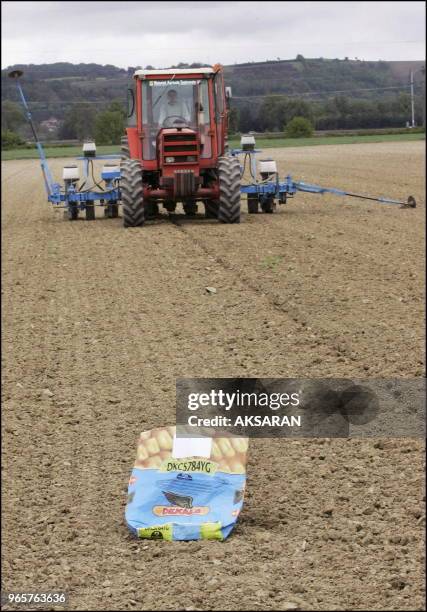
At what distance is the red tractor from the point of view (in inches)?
607

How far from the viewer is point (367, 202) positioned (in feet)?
61.8

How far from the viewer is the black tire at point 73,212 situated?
17594mm

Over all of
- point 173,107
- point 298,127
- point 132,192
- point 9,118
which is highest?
point 9,118

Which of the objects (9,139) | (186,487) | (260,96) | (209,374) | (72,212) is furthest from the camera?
(9,139)

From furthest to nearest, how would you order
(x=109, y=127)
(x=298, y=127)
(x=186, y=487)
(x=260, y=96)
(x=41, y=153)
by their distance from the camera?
(x=41, y=153), (x=298, y=127), (x=109, y=127), (x=260, y=96), (x=186, y=487)

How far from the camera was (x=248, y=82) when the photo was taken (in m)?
15.4

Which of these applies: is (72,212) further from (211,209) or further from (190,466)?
(190,466)

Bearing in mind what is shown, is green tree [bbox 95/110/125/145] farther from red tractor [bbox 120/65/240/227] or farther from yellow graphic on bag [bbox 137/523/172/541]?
yellow graphic on bag [bbox 137/523/172/541]

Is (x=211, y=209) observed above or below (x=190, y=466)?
above

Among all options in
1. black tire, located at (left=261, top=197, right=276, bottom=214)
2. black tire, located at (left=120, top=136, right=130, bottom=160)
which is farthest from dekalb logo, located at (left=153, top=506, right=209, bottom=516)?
black tire, located at (left=261, top=197, right=276, bottom=214)

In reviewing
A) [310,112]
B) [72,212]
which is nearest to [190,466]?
[310,112]

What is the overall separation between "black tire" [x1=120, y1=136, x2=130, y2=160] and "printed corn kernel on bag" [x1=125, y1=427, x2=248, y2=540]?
11969 mm

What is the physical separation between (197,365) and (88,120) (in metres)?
9.87

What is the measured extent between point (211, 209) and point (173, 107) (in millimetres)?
1974
